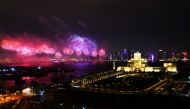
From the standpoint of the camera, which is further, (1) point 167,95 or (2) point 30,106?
(1) point 167,95

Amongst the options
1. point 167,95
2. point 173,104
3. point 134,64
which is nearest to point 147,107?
point 173,104

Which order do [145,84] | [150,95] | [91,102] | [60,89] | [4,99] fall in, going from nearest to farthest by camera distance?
[4,99], [91,102], [150,95], [60,89], [145,84]

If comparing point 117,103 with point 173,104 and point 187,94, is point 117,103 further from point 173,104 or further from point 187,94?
point 187,94

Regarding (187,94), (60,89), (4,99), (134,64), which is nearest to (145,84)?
(187,94)

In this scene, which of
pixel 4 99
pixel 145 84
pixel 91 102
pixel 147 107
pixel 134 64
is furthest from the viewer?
pixel 134 64

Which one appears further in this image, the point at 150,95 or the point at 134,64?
the point at 134,64

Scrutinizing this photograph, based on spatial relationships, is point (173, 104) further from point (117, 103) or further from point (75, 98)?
point (75, 98)

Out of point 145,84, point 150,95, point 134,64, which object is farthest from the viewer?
point 134,64

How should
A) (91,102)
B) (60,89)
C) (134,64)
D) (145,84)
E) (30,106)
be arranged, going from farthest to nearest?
(134,64) → (145,84) → (60,89) → (91,102) → (30,106)
